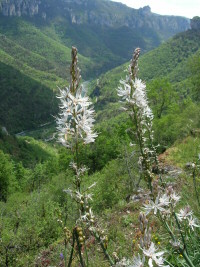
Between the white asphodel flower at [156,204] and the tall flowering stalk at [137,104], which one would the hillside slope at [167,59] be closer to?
the tall flowering stalk at [137,104]

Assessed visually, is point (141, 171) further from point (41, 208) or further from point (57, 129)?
point (41, 208)

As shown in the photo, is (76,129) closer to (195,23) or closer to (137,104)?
(137,104)

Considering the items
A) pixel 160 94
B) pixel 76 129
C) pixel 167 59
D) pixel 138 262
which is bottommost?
pixel 160 94

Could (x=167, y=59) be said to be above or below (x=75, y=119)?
above

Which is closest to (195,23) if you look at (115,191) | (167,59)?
(167,59)

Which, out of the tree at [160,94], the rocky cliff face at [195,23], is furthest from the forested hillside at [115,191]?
the rocky cliff face at [195,23]

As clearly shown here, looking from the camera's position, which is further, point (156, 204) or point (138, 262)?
point (156, 204)

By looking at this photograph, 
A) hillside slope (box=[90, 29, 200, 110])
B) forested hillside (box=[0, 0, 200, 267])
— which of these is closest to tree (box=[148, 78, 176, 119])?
forested hillside (box=[0, 0, 200, 267])

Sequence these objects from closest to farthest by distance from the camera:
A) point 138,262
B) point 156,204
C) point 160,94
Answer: point 138,262 → point 156,204 → point 160,94

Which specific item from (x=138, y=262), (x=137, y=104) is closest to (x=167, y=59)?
(x=137, y=104)

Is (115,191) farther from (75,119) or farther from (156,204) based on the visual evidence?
(75,119)

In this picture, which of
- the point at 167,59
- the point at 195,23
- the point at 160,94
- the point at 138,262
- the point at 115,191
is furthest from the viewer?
the point at 195,23

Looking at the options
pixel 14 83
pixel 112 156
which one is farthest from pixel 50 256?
pixel 14 83

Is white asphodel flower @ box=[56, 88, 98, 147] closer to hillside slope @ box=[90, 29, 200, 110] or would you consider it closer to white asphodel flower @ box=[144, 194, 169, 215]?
white asphodel flower @ box=[144, 194, 169, 215]
